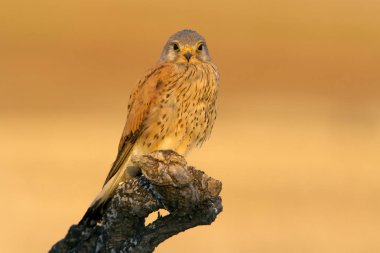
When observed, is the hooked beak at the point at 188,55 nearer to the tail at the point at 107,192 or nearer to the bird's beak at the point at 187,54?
the bird's beak at the point at 187,54

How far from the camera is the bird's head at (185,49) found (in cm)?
522

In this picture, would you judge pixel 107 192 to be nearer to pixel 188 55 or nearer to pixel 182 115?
pixel 182 115

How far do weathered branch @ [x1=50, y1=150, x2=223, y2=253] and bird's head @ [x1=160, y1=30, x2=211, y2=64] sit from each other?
2.13 meters

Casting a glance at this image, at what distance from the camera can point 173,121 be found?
4.94 m

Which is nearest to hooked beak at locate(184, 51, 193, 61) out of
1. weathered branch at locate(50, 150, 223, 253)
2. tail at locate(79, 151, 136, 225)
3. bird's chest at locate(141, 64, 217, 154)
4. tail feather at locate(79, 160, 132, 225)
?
bird's chest at locate(141, 64, 217, 154)

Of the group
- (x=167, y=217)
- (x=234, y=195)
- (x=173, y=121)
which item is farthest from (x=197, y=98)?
(x=234, y=195)

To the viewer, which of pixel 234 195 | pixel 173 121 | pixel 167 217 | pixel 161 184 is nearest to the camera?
pixel 161 184

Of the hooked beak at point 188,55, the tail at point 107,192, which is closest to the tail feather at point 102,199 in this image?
the tail at point 107,192

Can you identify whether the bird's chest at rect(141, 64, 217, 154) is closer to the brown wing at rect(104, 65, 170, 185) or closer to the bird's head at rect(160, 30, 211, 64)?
the brown wing at rect(104, 65, 170, 185)

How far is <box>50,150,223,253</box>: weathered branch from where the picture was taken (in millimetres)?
2973

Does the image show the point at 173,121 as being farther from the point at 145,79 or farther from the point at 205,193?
the point at 205,193

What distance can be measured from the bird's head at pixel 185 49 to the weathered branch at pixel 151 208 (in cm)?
213

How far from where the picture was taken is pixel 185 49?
17.2 ft

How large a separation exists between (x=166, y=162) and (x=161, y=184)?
0.37 feet
